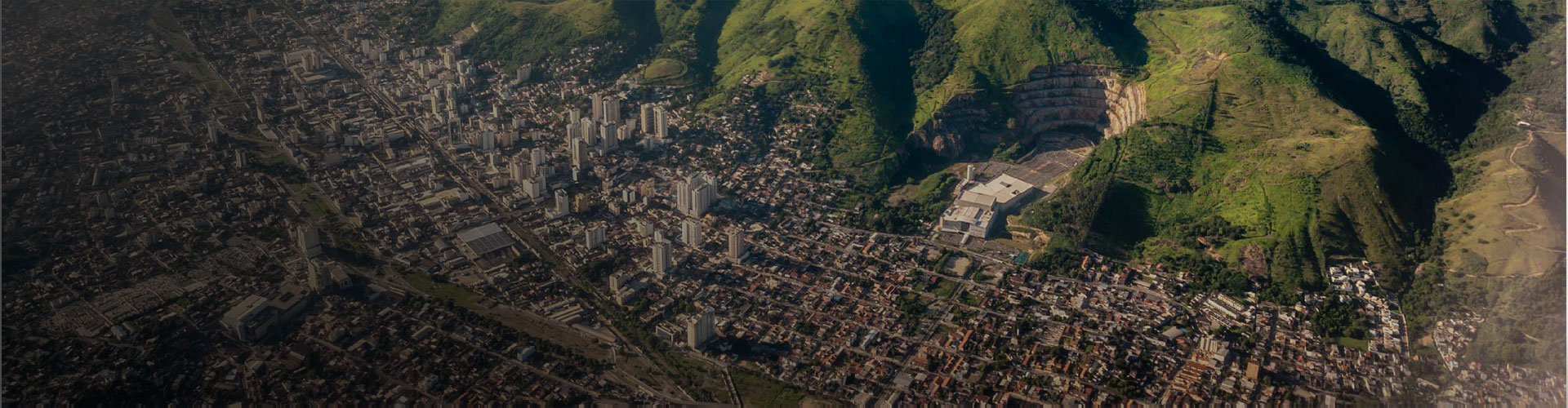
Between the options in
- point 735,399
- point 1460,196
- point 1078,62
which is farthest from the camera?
point 1078,62

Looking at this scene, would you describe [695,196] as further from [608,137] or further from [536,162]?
[536,162]

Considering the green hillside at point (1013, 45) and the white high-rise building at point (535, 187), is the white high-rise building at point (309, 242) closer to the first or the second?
the white high-rise building at point (535, 187)

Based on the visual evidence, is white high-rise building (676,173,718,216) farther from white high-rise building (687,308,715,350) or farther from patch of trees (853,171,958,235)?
white high-rise building (687,308,715,350)

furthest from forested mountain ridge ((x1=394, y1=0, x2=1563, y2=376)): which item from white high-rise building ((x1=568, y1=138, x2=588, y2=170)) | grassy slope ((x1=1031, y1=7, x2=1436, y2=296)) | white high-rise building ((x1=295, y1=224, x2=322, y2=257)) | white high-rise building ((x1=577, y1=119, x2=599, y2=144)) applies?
white high-rise building ((x1=295, y1=224, x2=322, y2=257))

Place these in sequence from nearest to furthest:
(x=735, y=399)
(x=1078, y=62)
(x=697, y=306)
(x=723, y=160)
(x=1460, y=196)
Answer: (x=735, y=399) → (x=697, y=306) → (x=1460, y=196) → (x=723, y=160) → (x=1078, y=62)

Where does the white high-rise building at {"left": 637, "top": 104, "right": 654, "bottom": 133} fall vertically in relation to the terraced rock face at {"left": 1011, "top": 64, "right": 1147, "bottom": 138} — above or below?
below

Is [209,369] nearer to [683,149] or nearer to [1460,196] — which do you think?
[683,149]

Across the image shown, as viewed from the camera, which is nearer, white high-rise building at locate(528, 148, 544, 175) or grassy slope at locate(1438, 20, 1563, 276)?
grassy slope at locate(1438, 20, 1563, 276)

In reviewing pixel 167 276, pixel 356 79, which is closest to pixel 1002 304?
pixel 167 276
